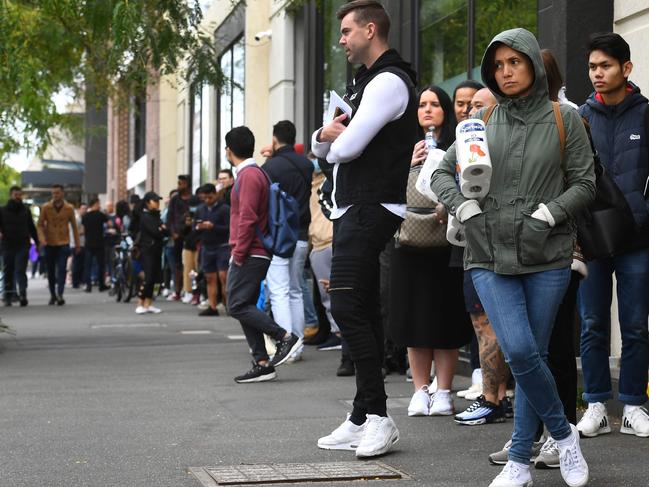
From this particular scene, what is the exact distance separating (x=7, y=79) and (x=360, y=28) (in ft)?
23.4

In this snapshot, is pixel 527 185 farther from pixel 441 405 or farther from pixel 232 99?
pixel 232 99

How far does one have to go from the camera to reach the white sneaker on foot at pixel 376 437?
19.8 feet

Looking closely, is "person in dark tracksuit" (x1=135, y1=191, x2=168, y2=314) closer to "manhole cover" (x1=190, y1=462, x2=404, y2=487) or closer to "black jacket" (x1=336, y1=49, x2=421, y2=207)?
"black jacket" (x1=336, y1=49, x2=421, y2=207)

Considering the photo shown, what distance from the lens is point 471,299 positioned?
722cm

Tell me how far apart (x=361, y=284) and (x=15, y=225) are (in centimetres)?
1584

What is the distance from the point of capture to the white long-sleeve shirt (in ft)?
19.7

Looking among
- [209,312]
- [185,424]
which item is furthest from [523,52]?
[209,312]

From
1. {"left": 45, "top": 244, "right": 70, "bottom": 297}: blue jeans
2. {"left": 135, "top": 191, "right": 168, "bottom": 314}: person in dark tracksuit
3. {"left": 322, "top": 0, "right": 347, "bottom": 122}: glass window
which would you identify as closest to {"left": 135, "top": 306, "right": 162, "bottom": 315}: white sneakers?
{"left": 135, "top": 191, "right": 168, "bottom": 314}: person in dark tracksuit

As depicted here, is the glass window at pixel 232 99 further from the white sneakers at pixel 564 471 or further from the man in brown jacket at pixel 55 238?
the white sneakers at pixel 564 471

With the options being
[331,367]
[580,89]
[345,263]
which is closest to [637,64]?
[580,89]

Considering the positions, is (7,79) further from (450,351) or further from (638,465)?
(638,465)

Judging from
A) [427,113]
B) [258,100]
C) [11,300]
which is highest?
[258,100]

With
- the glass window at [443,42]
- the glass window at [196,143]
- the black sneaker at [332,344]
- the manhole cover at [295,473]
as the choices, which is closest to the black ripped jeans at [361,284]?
the manhole cover at [295,473]

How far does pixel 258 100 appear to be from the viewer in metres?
19.9
